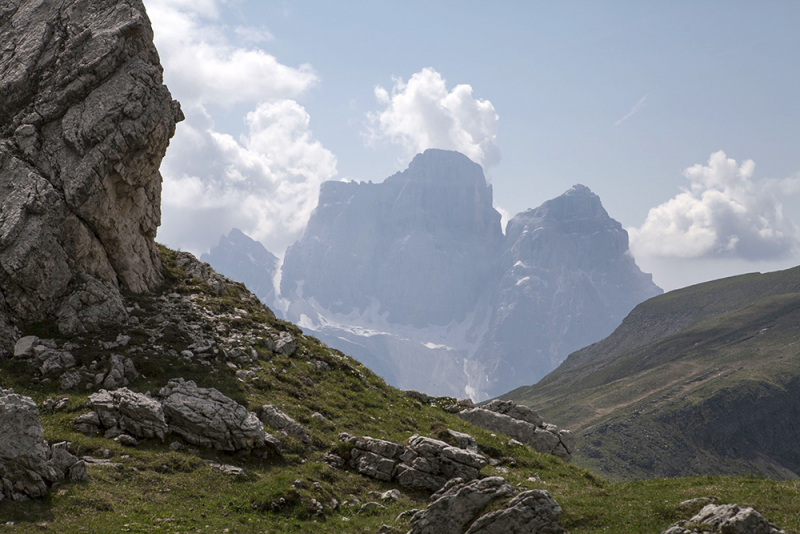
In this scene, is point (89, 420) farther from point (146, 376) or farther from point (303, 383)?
point (303, 383)

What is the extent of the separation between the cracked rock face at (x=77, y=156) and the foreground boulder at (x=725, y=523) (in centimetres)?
3518

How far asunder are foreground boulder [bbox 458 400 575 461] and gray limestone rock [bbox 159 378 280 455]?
66.2 ft

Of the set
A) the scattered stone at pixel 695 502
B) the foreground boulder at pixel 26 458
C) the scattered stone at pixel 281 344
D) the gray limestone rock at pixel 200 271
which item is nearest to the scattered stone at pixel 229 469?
the foreground boulder at pixel 26 458

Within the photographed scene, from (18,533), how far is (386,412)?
23161 mm

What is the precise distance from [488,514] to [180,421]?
54.3ft

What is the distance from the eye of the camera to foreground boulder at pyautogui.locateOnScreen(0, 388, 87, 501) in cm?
1992

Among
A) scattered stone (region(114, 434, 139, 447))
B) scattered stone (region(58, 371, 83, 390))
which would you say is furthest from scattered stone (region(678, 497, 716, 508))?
scattered stone (region(58, 371, 83, 390))

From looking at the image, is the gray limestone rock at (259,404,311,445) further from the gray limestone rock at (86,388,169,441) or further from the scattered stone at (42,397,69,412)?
the scattered stone at (42,397,69,412)

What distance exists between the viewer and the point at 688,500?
21531mm

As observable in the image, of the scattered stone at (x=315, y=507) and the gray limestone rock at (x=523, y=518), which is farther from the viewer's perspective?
the scattered stone at (x=315, y=507)

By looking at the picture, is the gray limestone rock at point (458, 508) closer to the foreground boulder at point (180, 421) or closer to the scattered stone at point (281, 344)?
the foreground boulder at point (180, 421)

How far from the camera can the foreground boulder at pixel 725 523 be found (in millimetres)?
18188

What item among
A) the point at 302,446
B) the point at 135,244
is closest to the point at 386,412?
the point at 302,446

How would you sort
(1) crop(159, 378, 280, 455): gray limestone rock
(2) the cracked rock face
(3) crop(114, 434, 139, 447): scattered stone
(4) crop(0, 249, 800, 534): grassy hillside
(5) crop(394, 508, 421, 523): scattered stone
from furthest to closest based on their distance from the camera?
(2) the cracked rock face → (1) crop(159, 378, 280, 455): gray limestone rock → (3) crop(114, 434, 139, 447): scattered stone → (5) crop(394, 508, 421, 523): scattered stone → (4) crop(0, 249, 800, 534): grassy hillside
